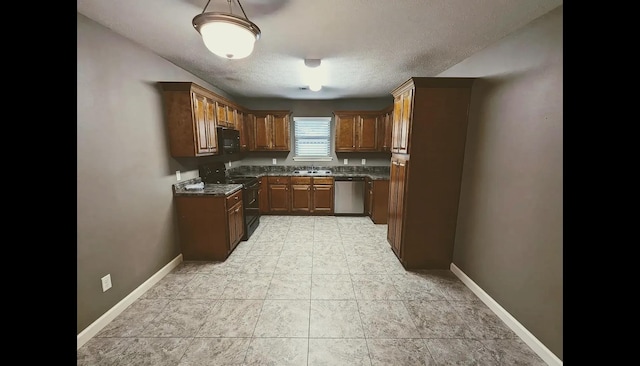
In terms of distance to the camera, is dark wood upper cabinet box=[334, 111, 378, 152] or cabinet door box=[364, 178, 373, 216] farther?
dark wood upper cabinet box=[334, 111, 378, 152]

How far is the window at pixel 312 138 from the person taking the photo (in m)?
5.41

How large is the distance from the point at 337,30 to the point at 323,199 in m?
3.39

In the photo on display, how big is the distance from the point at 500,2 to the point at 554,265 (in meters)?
1.88

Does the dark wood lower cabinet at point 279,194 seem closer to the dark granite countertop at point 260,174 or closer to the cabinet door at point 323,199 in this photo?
the dark granite countertop at point 260,174

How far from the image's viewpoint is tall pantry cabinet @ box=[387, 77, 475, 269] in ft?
8.49

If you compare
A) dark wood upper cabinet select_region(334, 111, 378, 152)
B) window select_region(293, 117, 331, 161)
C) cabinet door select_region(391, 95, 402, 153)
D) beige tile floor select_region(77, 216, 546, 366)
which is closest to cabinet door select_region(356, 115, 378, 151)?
dark wood upper cabinet select_region(334, 111, 378, 152)

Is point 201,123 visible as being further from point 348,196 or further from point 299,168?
point 348,196

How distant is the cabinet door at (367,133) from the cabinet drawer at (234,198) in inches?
111

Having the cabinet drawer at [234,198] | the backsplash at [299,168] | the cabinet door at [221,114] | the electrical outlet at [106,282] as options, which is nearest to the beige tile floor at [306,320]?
the electrical outlet at [106,282]

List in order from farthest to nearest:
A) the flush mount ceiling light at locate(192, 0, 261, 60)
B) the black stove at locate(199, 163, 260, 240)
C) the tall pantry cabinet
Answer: the black stove at locate(199, 163, 260, 240) → the tall pantry cabinet → the flush mount ceiling light at locate(192, 0, 261, 60)

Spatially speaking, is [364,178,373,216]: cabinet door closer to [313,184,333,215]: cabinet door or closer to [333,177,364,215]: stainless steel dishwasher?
[333,177,364,215]: stainless steel dishwasher

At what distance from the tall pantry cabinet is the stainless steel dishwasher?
188cm

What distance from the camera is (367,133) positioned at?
5121mm
